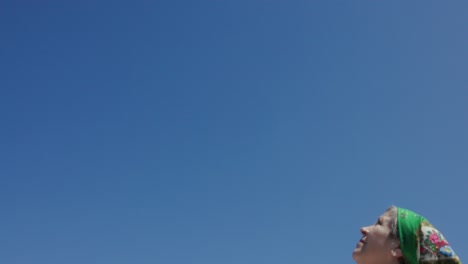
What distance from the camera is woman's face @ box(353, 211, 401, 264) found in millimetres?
4457

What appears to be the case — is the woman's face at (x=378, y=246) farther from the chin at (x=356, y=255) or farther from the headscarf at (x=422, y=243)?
the headscarf at (x=422, y=243)

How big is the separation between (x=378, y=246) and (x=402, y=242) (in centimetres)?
25

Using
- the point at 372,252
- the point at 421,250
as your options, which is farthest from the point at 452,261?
the point at 372,252

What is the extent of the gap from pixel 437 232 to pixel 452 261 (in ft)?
0.94

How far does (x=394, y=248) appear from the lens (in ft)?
14.6

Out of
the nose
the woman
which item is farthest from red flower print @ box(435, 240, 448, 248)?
the nose

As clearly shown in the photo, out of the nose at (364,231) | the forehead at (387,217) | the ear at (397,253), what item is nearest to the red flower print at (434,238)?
the ear at (397,253)

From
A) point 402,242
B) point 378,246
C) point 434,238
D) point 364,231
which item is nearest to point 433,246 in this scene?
point 434,238

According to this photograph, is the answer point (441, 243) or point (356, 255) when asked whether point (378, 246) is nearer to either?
point (356, 255)

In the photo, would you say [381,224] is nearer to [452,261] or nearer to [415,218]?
[415,218]

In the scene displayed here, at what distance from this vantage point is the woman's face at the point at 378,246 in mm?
4457

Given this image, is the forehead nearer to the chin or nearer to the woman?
the woman

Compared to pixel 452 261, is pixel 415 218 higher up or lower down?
higher up

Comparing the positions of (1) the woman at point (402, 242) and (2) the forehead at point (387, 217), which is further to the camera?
(2) the forehead at point (387, 217)
